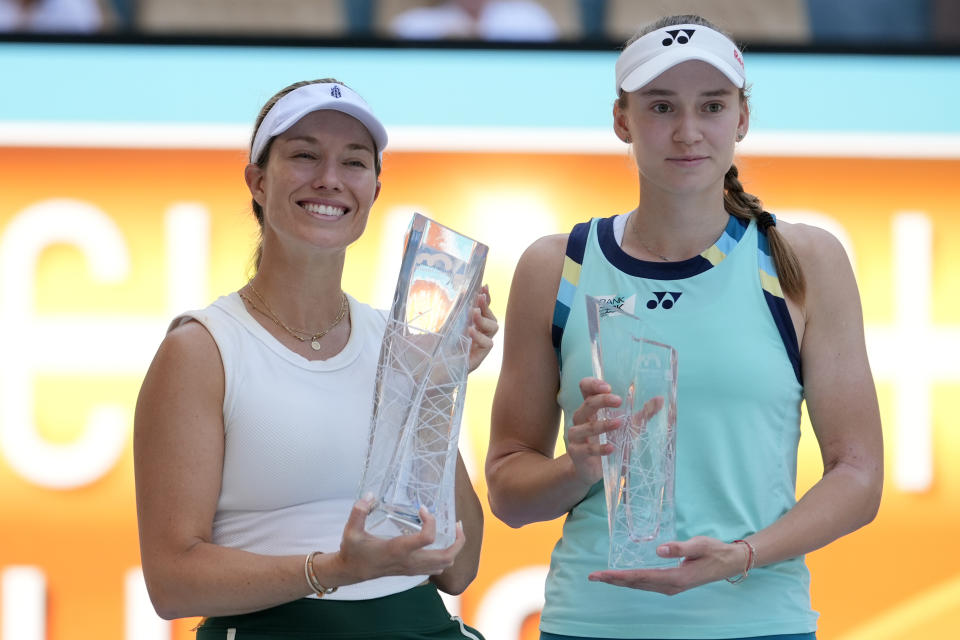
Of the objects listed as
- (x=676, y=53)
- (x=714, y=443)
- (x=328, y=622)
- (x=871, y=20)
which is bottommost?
(x=328, y=622)

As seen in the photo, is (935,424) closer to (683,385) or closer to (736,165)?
(736,165)

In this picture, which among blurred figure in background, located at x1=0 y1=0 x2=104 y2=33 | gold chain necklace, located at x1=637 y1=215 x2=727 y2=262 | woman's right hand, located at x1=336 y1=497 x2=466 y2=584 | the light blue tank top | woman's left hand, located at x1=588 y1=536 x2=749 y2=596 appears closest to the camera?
woman's right hand, located at x1=336 y1=497 x2=466 y2=584

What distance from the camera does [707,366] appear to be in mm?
1561

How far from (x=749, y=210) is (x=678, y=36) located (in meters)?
0.27

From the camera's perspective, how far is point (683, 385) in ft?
5.15

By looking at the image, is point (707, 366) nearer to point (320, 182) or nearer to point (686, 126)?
point (686, 126)

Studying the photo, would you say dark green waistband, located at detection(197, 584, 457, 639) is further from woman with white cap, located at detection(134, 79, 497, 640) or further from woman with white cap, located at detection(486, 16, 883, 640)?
woman with white cap, located at detection(486, 16, 883, 640)

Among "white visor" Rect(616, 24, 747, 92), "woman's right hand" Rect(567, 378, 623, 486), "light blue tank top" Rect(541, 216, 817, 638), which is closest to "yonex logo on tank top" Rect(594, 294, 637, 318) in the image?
"light blue tank top" Rect(541, 216, 817, 638)

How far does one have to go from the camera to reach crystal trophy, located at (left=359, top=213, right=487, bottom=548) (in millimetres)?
1400

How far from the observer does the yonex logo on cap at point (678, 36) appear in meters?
1.61

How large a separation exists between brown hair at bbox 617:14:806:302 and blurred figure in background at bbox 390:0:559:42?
1354mm

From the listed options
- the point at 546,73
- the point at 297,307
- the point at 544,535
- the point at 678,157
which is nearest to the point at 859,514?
the point at 678,157

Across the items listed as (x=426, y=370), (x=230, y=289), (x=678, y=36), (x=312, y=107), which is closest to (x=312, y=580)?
(x=426, y=370)

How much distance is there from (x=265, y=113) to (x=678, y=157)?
593 millimetres
